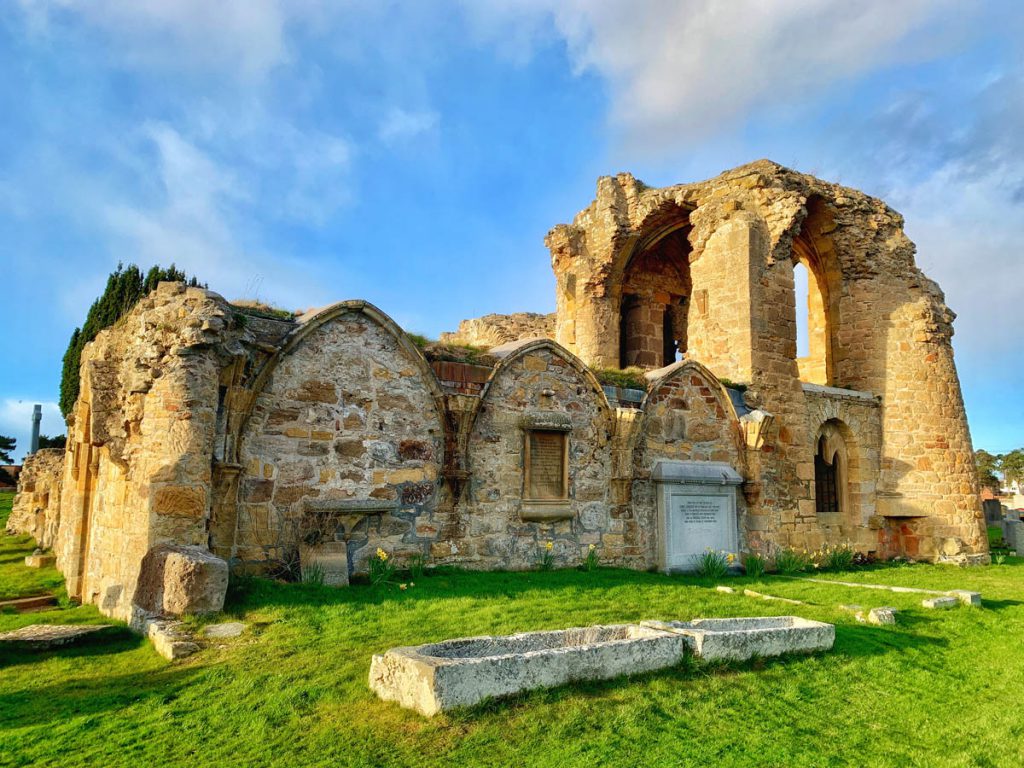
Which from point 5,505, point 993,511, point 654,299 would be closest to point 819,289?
point 654,299

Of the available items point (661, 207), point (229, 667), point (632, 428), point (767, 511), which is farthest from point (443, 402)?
point (661, 207)

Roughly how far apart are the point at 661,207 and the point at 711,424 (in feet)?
20.4

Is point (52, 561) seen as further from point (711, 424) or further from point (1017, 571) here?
point (1017, 571)

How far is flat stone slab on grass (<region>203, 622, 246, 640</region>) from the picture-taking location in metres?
5.74

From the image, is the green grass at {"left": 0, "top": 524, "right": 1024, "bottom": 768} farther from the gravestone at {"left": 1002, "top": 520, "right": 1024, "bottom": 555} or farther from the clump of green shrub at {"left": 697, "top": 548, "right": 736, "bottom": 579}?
the gravestone at {"left": 1002, "top": 520, "right": 1024, "bottom": 555}

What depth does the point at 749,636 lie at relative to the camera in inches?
228

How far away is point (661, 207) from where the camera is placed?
1655cm

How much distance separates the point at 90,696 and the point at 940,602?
862 cm

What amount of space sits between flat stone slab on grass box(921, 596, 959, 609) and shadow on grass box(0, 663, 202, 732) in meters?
7.83

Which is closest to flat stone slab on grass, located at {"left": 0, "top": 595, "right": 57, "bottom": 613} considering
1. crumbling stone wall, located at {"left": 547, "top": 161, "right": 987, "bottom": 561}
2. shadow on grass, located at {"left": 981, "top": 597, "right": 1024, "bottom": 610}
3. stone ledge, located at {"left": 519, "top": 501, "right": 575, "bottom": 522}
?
stone ledge, located at {"left": 519, "top": 501, "right": 575, "bottom": 522}

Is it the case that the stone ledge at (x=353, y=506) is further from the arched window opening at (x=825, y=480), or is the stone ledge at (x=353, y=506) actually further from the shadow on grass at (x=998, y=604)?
the arched window opening at (x=825, y=480)

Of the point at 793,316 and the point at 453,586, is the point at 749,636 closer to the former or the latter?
the point at 453,586

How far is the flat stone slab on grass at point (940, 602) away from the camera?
28.6 feet

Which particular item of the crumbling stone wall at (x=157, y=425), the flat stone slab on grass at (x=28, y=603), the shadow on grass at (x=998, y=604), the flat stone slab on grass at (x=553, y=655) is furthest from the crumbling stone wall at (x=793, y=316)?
the flat stone slab on grass at (x=28, y=603)
